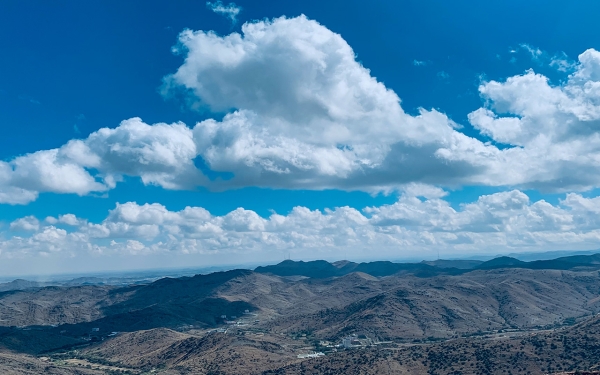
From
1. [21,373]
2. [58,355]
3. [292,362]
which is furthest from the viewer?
[58,355]

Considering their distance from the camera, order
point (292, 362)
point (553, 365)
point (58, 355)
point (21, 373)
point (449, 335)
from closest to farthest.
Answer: point (553, 365) < point (21, 373) < point (292, 362) < point (58, 355) < point (449, 335)

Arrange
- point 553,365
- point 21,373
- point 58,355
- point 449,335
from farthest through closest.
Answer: point 449,335
point 58,355
point 21,373
point 553,365

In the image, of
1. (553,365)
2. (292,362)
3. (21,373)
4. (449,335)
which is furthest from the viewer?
(449,335)

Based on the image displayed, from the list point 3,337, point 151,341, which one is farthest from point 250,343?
point 3,337

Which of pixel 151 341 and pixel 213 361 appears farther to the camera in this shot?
pixel 151 341

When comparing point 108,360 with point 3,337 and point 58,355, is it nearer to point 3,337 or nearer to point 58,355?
point 58,355

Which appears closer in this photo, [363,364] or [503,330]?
[363,364]

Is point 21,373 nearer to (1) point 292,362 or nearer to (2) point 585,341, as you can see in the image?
(1) point 292,362

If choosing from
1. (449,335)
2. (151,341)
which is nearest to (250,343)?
(151,341)
